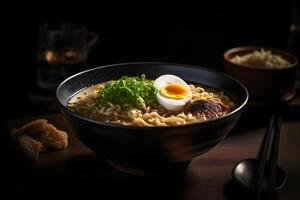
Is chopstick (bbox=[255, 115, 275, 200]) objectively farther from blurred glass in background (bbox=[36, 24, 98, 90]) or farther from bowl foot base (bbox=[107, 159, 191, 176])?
blurred glass in background (bbox=[36, 24, 98, 90])

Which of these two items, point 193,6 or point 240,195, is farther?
point 193,6

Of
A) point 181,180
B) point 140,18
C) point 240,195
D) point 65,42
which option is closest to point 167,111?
point 181,180

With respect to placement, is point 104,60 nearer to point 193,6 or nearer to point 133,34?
point 133,34

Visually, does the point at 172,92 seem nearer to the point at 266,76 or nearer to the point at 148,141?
the point at 148,141

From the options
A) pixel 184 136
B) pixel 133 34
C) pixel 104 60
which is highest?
pixel 184 136

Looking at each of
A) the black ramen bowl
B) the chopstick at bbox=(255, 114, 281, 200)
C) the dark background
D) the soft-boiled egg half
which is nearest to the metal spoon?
the chopstick at bbox=(255, 114, 281, 200)

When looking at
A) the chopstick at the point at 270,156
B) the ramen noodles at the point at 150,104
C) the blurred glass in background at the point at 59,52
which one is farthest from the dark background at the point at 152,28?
the ramen noodles at the point at 150,104

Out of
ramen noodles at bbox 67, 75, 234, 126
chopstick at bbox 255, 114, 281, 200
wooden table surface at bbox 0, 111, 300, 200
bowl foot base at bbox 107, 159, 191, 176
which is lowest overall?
wooden table surface at bbox 0, 111, 300, 200
